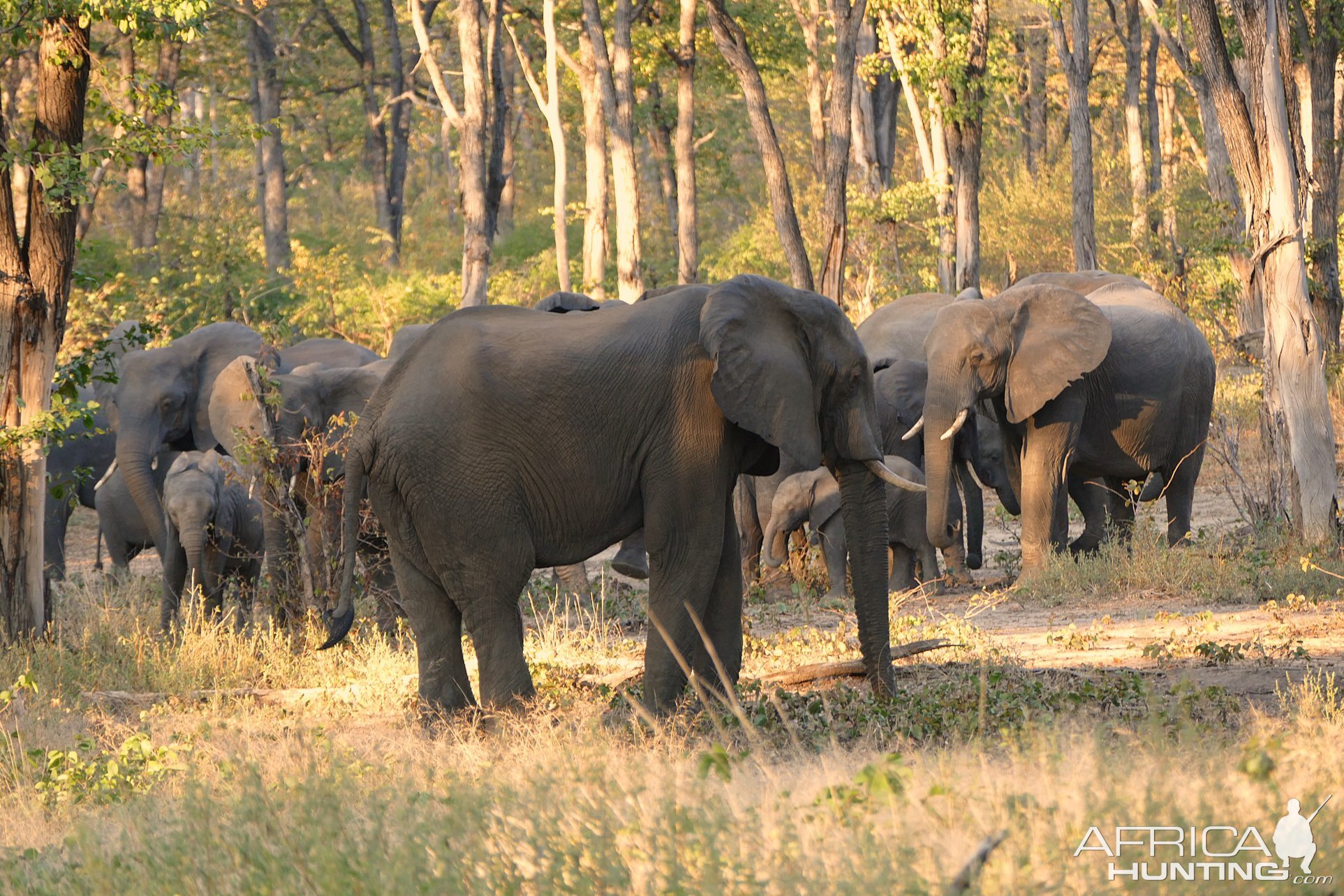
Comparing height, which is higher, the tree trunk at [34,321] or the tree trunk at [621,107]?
the tree trunk at [621,107]

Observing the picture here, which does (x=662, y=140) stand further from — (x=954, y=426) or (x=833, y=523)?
(x=954, y=426)

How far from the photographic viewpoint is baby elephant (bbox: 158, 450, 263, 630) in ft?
40.2

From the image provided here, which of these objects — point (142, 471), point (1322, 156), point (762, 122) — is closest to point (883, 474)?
point (142, 471)

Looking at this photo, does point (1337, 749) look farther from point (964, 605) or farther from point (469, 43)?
point (469, 43)

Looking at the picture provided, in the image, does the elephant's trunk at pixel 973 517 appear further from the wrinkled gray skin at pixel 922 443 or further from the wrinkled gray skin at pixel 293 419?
the wrinkled gray skin at pixel 293 419

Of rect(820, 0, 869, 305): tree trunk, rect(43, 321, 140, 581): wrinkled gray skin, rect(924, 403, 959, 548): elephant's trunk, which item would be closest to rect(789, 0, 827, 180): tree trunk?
rect(820, 0, 869, 305): tree trunk

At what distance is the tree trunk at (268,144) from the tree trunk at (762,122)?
12.4 metres

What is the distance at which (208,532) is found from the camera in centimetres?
1285

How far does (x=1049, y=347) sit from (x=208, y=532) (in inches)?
260

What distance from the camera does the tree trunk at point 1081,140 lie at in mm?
25531

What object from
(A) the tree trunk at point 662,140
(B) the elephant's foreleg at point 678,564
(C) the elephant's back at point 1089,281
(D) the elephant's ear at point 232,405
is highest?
Result: (A) the tree trunk at point 662,140

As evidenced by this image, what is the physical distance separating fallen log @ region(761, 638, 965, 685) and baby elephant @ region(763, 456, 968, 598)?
3.80 metres

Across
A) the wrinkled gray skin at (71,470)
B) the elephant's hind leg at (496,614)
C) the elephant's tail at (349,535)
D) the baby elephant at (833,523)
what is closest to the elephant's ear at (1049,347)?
the baby elephant at (833,523)

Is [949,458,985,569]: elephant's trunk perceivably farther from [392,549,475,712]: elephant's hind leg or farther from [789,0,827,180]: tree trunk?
[789,0,827,180]: tree trunk
